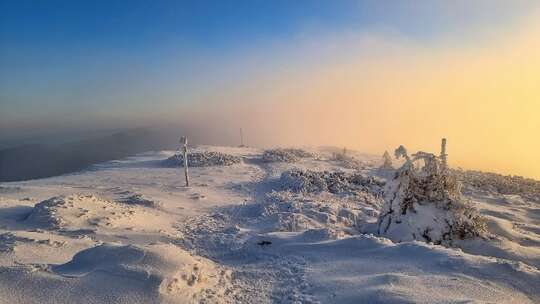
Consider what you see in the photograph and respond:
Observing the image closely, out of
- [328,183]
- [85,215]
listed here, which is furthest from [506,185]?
[85,215]

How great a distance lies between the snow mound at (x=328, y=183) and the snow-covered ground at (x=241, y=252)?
122 mm

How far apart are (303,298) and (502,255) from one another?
5.05 metres

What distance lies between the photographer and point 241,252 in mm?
8445

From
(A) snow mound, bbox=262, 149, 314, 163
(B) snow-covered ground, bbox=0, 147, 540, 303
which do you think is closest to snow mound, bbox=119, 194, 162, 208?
(B) snow-covered ground, bbox=0, 147, 540, 303

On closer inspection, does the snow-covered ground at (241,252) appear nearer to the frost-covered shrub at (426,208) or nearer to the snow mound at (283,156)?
the frost-covered shrub at (426,208)

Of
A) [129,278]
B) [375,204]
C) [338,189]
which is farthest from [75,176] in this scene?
[129,278]

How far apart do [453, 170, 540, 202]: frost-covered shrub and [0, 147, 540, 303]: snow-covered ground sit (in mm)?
2225

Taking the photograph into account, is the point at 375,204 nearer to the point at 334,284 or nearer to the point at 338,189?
the point at 338,189

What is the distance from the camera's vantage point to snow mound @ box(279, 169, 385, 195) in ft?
53.1

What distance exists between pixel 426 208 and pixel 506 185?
12.1 m

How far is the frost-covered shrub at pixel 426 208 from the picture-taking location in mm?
9398

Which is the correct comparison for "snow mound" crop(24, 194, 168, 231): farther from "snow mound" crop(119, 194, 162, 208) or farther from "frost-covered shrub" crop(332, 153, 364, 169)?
"frost-covered shrub" crop(332, 153, 364, 169)

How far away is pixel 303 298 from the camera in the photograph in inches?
224

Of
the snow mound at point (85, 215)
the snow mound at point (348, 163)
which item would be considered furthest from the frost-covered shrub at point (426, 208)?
the snow mound at point (348, 163)
